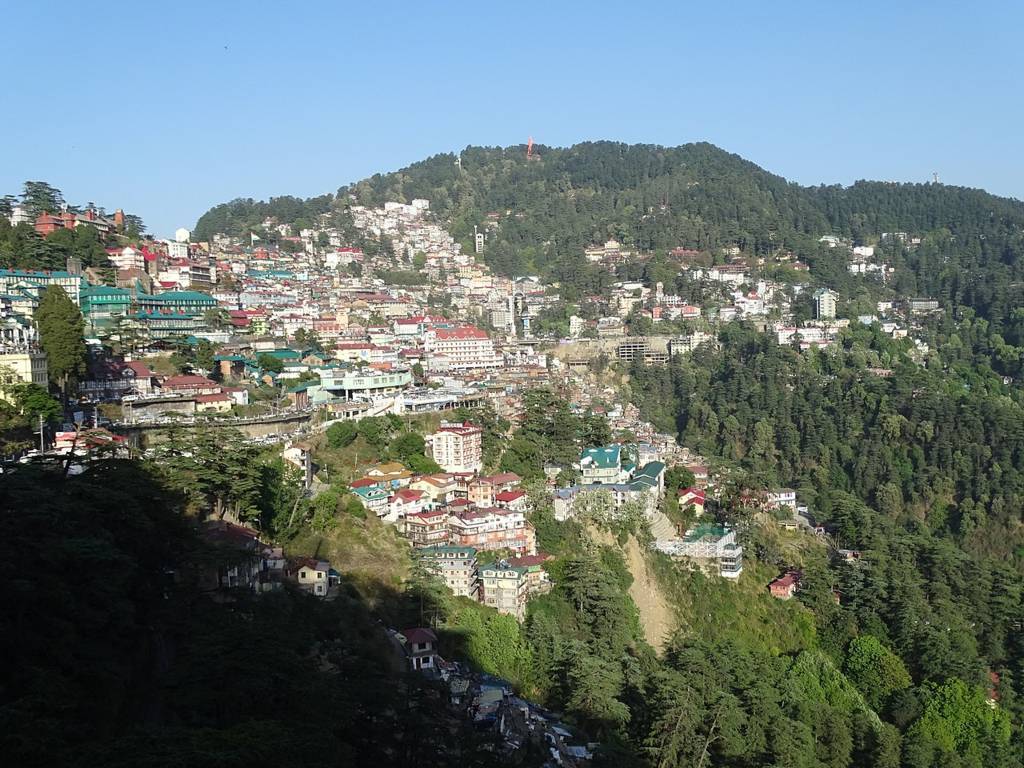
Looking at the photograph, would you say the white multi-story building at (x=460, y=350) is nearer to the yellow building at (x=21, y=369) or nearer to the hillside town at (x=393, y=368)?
the hillside town at (x=393, y=368)

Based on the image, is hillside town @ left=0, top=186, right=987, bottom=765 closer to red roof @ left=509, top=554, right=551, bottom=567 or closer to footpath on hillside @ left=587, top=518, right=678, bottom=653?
red roof @ left=509, top=554, right=551, bottom=567

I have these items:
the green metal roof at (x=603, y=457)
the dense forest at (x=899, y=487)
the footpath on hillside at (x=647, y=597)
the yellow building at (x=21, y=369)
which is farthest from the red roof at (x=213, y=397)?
the dense forest at (x=899, y=487)

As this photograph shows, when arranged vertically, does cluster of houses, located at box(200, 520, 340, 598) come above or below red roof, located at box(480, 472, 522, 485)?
above

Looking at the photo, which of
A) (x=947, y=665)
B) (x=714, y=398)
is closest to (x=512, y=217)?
(x=714, y=398)

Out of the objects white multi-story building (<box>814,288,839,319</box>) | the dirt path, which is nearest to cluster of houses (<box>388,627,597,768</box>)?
the dirt path

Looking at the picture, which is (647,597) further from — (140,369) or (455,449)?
(140,369)

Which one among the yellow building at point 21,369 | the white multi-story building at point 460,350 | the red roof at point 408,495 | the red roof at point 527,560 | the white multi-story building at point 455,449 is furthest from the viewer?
the white multi-story building at point 460,350
